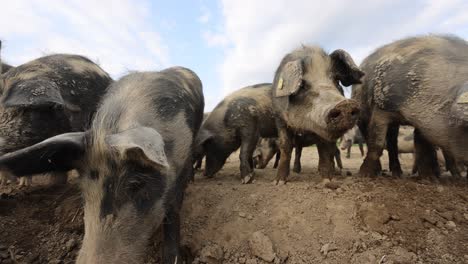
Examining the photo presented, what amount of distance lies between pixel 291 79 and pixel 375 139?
5.00ft

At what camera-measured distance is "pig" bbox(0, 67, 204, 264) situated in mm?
2498

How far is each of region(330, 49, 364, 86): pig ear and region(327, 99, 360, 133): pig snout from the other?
122 cm

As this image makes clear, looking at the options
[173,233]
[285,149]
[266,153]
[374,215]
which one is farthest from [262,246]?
[266,153]

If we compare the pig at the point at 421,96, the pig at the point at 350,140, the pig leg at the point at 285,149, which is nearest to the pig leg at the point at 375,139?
the pig at the point at 421,96

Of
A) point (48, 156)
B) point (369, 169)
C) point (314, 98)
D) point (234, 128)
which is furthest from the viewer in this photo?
point (234, 128)

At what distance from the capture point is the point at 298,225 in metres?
4.19

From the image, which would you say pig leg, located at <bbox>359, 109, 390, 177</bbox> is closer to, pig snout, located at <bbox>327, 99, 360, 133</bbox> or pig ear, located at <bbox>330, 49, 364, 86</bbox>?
pig ear, located at <bbox>330, 49, 364, 86</bbox>

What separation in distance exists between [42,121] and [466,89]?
4.86 meters

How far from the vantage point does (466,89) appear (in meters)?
3.83

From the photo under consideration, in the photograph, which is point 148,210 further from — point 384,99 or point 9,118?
point 384,99

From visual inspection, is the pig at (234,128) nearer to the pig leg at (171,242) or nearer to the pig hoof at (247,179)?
the pig hoof at (247,179)

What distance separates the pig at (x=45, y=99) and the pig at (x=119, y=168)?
1.34 meters

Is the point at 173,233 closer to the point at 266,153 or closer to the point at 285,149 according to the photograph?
the point at 285,149

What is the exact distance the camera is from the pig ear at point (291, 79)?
4.76 metres
